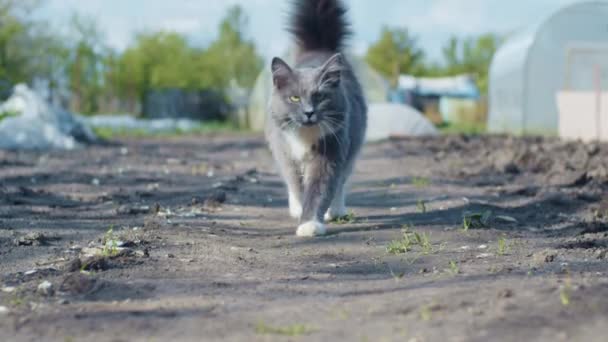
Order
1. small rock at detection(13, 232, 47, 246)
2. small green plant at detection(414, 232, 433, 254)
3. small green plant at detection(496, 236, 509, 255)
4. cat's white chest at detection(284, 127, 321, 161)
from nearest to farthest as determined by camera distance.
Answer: small green plant at detection(496, 236, 509, 255) < small green plant at detection(414, 232, 433, 254) < small rock at detection(13, 232, 47, 246) < cat's white chest at detection(284, 127, 321, 161)

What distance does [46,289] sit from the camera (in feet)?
13.6

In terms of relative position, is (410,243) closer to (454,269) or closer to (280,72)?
(454,269)

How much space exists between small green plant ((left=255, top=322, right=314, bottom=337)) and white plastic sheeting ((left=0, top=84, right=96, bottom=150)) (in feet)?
47.3

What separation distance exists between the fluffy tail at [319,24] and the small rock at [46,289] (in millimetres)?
4281

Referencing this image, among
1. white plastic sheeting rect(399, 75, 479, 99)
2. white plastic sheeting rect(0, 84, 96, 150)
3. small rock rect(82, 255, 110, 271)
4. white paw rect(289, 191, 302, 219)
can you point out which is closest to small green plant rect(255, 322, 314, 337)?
small rock rect(82, 255, 110, 271)

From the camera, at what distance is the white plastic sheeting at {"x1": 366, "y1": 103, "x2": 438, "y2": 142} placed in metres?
22.7

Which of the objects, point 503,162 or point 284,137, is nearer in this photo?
point 284,137

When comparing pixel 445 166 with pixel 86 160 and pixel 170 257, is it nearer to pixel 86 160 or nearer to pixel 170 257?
pixel 86 160

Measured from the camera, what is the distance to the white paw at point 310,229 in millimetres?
6430

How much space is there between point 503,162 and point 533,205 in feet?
15.5

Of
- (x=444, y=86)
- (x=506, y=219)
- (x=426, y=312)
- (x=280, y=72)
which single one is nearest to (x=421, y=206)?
(x=506, y=219)

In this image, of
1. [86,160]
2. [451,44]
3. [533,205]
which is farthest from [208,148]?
[451,44]

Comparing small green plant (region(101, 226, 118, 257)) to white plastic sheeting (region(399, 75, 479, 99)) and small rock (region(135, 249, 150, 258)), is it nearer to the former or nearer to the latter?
small rock (region(135, 249, 150, 258))

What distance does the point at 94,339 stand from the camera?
3398 millimetres
